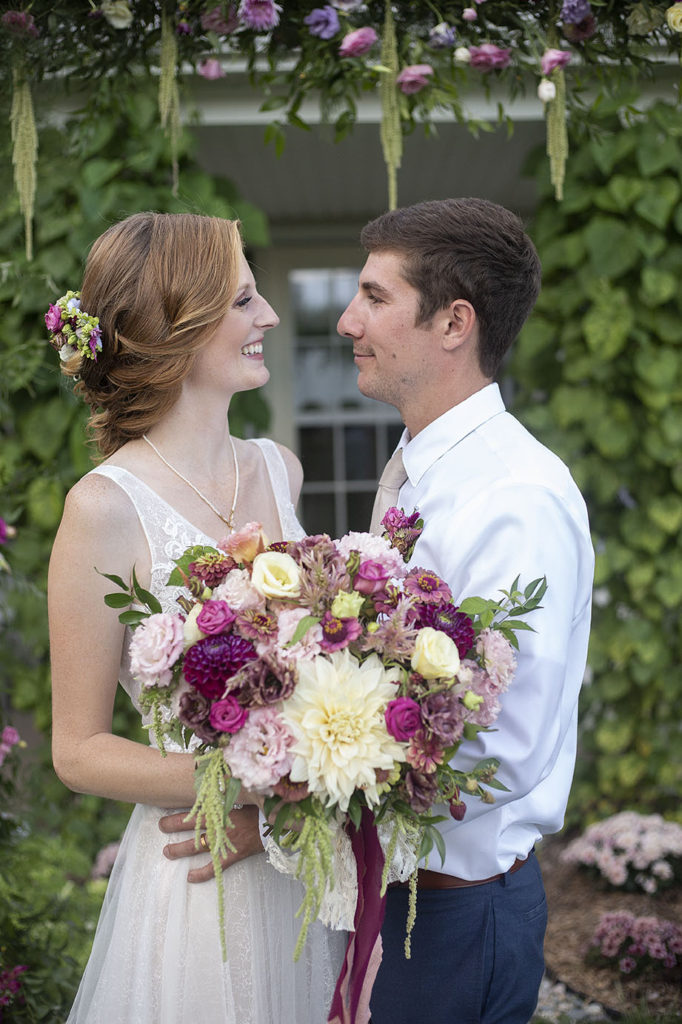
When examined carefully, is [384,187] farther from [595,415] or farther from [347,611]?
[347,611]

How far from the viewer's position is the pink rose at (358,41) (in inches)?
106

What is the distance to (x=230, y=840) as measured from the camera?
71.4 inches

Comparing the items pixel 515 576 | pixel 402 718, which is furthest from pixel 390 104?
pixel 402 718

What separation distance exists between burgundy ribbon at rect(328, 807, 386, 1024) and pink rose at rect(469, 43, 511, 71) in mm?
2132

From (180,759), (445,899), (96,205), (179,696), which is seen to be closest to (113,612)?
(180,759)

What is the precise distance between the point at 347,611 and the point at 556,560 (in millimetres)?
522

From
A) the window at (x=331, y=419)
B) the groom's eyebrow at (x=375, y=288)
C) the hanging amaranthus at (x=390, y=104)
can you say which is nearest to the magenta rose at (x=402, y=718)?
the groom's eyebrow at (x=375, y=288)

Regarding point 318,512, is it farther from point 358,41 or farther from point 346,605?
point 346,605

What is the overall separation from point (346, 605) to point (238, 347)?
0.99 m

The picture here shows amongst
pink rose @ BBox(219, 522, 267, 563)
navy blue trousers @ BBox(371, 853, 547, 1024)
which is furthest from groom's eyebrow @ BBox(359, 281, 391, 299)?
navy blue trousers @ BBox(371, 853, 547, 1024)

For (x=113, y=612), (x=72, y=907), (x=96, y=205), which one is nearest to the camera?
(x=113, y=612)

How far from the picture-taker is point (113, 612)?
189 centimetres

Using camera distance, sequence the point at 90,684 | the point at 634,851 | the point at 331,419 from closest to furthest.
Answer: the point at 90,684 < the point at 634,851 < the point at 331,419

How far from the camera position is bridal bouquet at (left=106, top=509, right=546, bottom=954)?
4.54 feet
